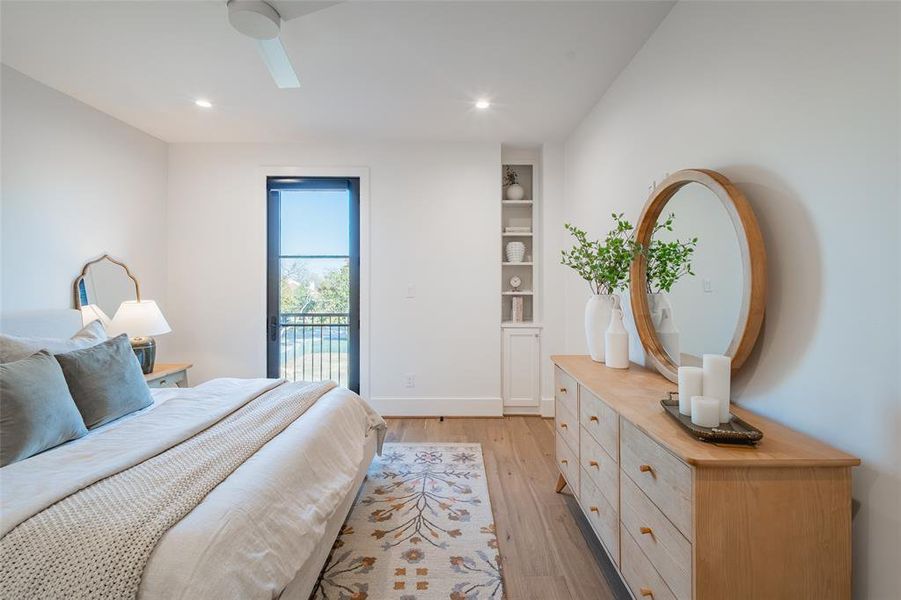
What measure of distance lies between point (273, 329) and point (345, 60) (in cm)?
252

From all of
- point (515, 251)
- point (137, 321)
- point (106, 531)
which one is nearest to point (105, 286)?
point (137, 321)

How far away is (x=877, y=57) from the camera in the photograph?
0.94 metres

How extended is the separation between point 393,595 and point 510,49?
278 cm

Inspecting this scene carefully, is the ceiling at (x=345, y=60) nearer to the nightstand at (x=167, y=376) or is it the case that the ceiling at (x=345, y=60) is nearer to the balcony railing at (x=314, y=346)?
the balcony railing at (x=314, y=346)

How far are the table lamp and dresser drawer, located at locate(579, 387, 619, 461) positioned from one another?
3.03 meters

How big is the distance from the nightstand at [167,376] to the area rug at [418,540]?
1.77m

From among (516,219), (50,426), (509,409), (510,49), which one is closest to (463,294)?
(516,219)

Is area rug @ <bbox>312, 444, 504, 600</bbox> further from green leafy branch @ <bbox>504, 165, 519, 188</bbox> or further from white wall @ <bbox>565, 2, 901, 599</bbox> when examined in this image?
green leafy branch @ <bbox>504, 165, 519, 188</bbox>

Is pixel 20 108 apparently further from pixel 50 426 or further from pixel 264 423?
pixel 264 423

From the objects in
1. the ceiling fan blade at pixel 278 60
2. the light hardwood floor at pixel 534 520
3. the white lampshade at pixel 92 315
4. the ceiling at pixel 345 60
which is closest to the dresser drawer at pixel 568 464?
the light hardwood floor at pixel 534 520

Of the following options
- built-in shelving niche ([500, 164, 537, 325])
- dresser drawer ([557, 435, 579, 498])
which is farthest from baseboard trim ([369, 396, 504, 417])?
dresser drawer ([557, 435, 579, 498])

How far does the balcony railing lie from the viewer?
3.64m

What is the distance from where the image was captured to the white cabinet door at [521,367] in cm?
359

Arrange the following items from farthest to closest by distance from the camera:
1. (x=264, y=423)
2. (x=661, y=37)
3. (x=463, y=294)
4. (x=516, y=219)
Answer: (x=516, y=219)
(x=463, y=294)
(x=661, y=37)
(x=264, y=423)
